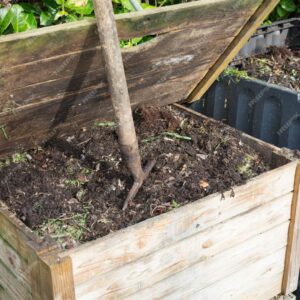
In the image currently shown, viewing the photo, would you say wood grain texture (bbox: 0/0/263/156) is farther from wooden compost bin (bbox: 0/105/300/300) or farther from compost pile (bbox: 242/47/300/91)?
compost pile (bbox: 242/47/300/91)

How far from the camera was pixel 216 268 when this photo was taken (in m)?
1.95

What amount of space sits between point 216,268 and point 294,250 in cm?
41

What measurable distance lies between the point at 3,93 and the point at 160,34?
1.91 feet

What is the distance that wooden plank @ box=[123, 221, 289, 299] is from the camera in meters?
1.82

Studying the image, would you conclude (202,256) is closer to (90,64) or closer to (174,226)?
(174,226)

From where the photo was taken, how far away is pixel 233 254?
1983 millimetres

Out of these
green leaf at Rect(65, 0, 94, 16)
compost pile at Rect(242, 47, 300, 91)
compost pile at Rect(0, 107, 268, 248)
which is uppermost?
green leaf at Rect(65, 0, 94, 16)

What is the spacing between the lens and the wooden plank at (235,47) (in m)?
2.18

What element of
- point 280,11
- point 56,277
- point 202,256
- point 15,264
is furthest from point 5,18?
point 280,11

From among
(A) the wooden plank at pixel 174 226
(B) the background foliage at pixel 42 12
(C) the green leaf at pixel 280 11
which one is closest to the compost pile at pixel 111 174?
(A) the wooden plank at pixel 174 226

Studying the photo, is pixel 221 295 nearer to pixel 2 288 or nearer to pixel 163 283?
pixel 163 283

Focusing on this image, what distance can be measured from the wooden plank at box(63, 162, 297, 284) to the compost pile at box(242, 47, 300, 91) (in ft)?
2.84

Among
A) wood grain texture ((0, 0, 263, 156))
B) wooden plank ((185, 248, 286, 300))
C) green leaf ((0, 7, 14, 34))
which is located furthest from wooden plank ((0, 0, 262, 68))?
wooden plank ((185, 248, 286, 300))

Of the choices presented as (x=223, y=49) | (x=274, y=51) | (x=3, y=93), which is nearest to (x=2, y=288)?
(x=3, y=93)
